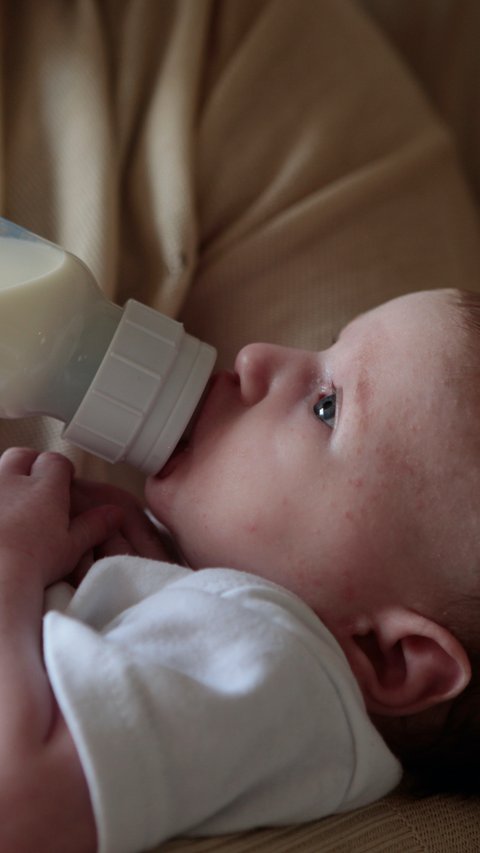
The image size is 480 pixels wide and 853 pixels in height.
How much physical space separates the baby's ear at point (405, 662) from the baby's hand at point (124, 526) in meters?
0.21

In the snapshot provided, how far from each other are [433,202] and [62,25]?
1.55 ft

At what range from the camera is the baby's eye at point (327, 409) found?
2.86 ft

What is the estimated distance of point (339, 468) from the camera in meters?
0.84

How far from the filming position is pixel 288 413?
88 cm

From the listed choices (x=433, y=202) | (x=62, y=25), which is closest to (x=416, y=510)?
(x=433, y=202)

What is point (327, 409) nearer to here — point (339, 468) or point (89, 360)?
point (339, 468)

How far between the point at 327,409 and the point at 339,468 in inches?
2.6

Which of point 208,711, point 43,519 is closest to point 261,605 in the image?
point 208,711

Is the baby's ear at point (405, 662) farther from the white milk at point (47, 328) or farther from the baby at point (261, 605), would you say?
the white milk at point (47, 328)

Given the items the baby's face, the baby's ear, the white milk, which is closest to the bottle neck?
the white milk

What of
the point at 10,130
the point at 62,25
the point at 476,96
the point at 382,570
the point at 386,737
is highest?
the point at 476,96

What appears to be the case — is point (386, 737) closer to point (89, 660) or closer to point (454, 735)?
point (454, 735)

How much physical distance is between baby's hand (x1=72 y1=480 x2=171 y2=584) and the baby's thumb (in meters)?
0.01

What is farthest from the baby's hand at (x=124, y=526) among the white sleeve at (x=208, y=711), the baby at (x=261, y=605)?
the white sleeve at (x=208, y=711)
